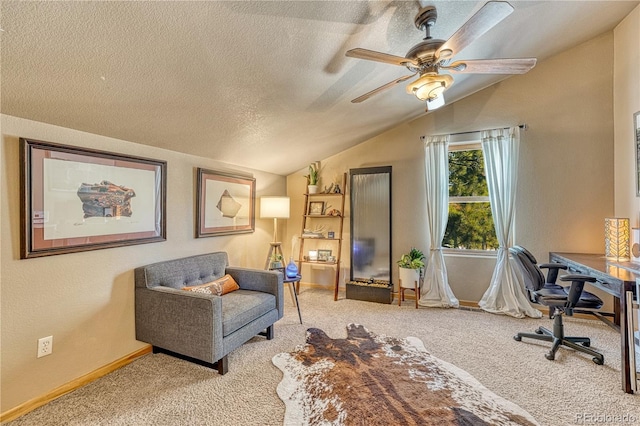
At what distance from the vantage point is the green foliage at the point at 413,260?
11.8 feet

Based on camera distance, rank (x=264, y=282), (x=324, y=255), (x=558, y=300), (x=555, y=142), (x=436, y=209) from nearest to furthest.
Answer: (x=558, y=300), (x=264, y=282), (x=555, y=142), (x=436, y=209), (x=324, y=255)

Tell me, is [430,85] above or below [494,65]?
below

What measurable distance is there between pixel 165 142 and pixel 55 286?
1.38 meters

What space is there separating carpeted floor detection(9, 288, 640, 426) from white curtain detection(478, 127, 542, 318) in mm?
376

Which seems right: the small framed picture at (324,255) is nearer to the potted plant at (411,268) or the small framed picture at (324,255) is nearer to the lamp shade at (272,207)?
the lamp shade at (272,207)

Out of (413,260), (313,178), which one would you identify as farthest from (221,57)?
(413,260)

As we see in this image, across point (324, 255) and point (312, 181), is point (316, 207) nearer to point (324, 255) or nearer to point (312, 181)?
point (312, 181)

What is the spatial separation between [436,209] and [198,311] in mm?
3143

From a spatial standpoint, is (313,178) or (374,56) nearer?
(374,56)

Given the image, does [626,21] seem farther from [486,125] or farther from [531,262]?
[531,262]

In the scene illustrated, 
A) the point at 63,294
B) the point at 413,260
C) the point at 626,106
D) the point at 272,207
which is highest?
the point at 626,106

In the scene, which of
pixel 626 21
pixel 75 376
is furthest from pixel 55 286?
pixel 626 21

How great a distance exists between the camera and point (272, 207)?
3736 millimetres

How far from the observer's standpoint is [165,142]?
2.47 metres
